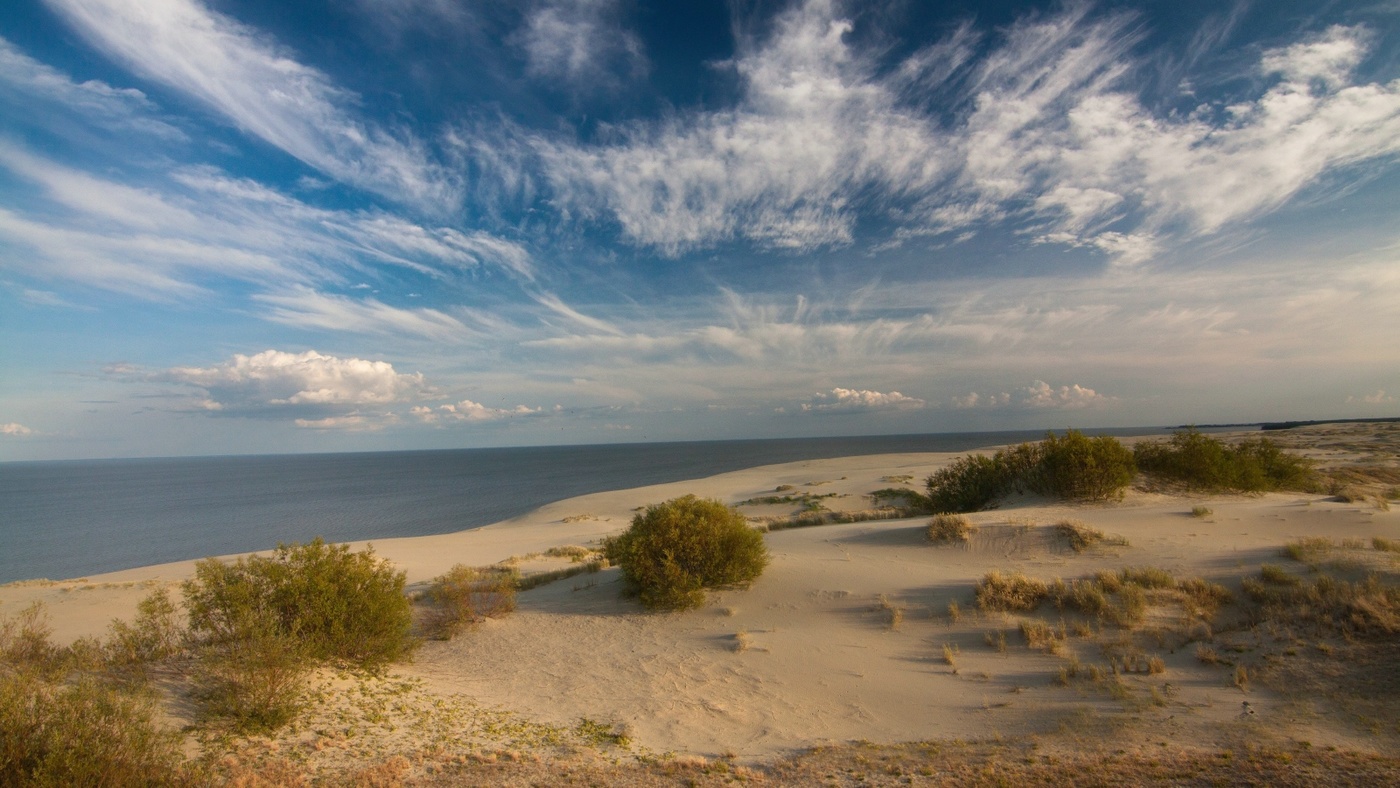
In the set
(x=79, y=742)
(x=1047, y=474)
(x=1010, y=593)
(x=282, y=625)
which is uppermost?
(x=1047, y=474)

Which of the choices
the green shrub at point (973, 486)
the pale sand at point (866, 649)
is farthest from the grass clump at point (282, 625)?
the green shrub at point (973, 486)

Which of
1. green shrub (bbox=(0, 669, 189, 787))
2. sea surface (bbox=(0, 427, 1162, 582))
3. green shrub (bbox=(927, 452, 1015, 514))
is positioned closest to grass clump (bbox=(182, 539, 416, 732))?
green shrub (bbox=(0, 669, 189, 787))

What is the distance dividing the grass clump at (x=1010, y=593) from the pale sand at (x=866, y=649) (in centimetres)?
25

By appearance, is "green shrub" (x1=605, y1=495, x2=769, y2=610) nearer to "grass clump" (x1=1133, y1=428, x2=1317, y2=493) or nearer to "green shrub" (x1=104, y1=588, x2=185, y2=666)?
"green shrub" (x1=104, y1=588, x2=185, y2=666)

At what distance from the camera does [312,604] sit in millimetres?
8930

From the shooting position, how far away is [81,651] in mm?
7648

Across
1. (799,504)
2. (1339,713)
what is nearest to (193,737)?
(1339,713)

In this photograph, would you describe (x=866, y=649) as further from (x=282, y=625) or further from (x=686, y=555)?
(x=282, y=625)

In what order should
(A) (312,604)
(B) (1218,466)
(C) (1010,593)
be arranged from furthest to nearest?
(B) (1218,466) < (C) (1010,593) < (A) (312,604)

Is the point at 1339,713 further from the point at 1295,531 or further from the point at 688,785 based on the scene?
the point at 1295,531

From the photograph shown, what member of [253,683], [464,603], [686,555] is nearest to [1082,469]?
[686,555]

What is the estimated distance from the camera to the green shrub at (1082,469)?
18.2 metres

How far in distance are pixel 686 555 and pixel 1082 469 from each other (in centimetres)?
1317

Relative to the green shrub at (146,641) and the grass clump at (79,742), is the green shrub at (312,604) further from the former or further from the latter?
the grass clump at (79,742)
